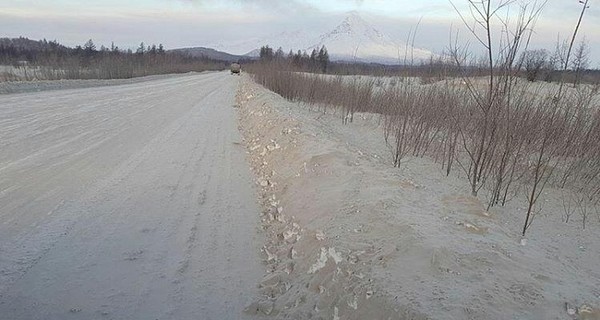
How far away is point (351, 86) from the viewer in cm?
1906

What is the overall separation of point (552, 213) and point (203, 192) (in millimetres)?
5319

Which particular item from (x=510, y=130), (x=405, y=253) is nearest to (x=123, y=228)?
(x=405, y=253)

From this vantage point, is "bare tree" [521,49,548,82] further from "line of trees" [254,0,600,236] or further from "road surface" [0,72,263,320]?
"road surface" [0,72,263,320]

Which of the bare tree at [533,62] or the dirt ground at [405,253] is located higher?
the bare tree at [533,62]

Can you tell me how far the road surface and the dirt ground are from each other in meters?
0.42

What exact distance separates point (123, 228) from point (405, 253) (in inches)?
130

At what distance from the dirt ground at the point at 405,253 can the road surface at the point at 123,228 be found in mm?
418

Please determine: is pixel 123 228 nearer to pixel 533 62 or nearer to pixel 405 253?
pixel 405 253

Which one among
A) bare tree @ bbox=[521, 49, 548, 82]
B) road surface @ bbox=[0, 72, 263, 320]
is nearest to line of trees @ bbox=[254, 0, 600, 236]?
bare tree @ bbox=[521, 49, 548, 82]

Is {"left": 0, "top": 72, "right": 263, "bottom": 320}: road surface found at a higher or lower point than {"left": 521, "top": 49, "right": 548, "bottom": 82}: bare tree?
lower

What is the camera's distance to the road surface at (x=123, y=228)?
150 inches

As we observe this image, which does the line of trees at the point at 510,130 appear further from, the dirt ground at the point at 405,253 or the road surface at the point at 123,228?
the road surface at the point at 123,228

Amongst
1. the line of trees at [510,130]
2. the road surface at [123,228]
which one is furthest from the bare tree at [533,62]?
the road surface at [123,228]

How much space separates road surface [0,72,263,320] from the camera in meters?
3.82
